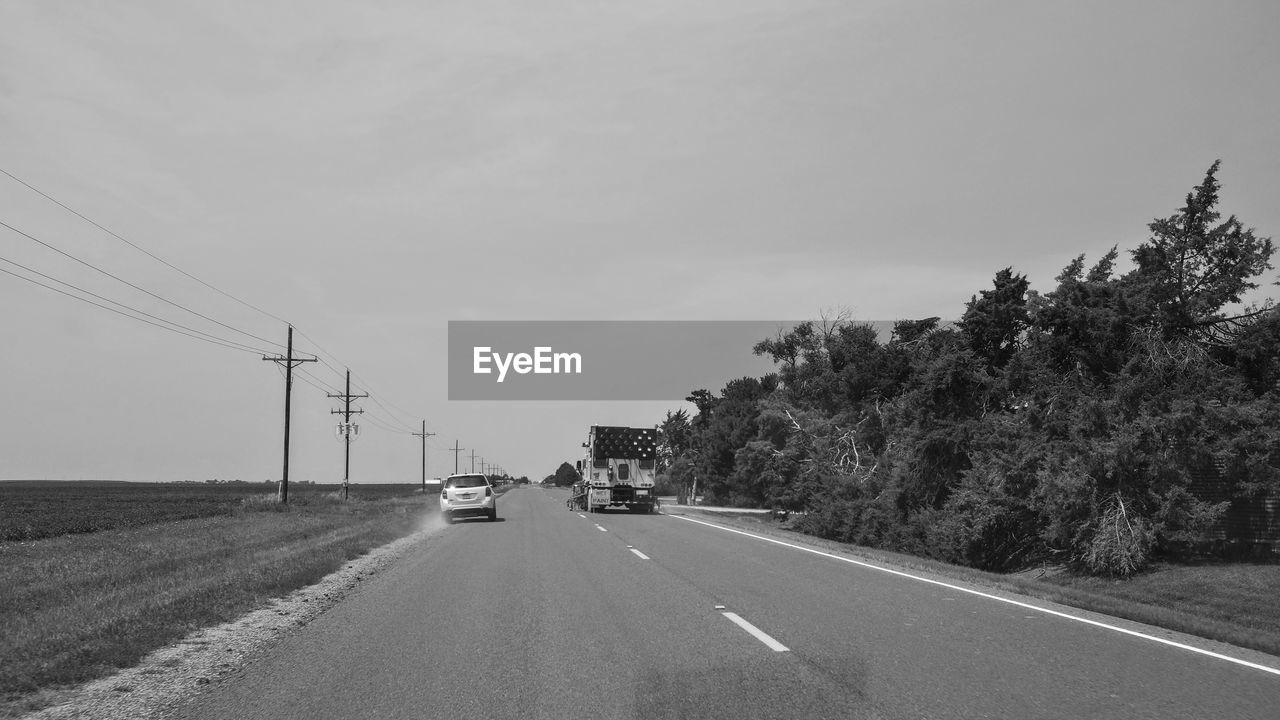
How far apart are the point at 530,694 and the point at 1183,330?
2379 cm

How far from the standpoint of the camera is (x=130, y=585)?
1428 cm

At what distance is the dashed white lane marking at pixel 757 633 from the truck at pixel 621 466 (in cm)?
3238

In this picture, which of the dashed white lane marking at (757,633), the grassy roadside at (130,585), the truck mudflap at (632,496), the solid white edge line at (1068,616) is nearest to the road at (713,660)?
the dashed white lane marking at (757,633)

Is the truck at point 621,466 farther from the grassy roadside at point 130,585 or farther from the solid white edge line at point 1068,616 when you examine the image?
the solid white edge line at point 1068,616

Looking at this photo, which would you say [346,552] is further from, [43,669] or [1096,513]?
[1096,513]

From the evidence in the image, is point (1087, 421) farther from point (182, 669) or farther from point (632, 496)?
point (632, 496)

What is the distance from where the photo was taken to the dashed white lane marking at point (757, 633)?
27.8 ft

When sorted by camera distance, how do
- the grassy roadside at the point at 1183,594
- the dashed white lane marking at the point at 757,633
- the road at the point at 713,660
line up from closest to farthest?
the road at the point at 713,660, the dashed white lane marking at the point at 757,633, the grassy roadside at the point at 1183,594

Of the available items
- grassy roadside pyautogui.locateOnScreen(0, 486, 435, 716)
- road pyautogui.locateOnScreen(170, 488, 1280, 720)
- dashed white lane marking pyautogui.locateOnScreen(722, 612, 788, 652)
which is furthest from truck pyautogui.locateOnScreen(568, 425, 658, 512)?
dashed white lane marking pyautogui.locateOnScreen(722, 612, 788, 652)

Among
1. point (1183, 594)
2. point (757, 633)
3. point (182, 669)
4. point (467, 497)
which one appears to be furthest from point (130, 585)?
point (467, 497)

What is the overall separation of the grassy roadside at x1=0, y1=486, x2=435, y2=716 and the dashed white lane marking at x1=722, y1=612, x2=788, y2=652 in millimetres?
5766

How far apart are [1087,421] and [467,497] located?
2201 centimetres

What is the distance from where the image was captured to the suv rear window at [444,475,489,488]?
35.7m

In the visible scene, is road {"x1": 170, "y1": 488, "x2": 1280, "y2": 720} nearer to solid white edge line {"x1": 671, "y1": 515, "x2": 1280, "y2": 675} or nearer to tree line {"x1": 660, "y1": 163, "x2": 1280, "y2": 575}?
solid white edge line {"x1": 671, "y1": 515, "x2": 1280, "y2": 675}
